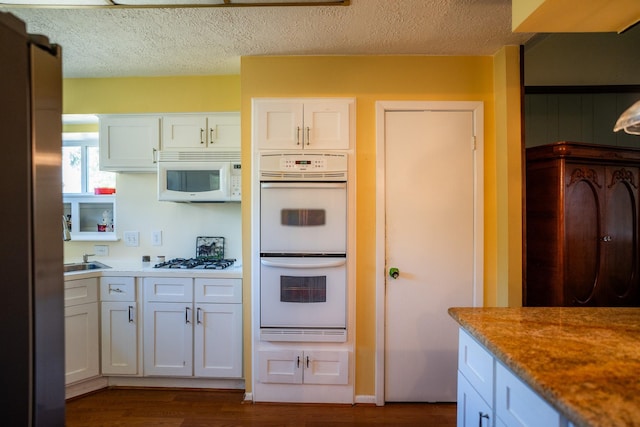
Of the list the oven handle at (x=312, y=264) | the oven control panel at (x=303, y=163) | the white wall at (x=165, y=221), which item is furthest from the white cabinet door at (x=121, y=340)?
the oven control panel at (x=303, y=163)

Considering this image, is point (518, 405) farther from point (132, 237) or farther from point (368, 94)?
point (132, 237)

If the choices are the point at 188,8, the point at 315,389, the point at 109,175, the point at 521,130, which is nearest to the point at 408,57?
the point at 521,130

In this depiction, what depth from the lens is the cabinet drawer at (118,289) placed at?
2.36 m

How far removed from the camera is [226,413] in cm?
211

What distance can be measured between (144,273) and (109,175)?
1.36 meters

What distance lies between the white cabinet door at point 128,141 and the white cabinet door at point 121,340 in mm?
1214

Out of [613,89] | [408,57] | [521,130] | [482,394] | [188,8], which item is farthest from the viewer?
[613,89]

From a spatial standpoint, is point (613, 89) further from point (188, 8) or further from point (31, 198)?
point (31, 198)

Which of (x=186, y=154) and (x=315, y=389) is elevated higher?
(x=186, y=154)

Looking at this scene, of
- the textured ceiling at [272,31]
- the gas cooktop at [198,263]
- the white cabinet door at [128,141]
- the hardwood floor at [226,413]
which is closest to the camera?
the textured ceiling at [272,31]

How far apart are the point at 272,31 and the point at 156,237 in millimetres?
2105

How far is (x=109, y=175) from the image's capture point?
3076 millimetres

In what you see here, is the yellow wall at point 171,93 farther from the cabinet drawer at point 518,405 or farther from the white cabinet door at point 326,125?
the cabinet drawer at point 518,405

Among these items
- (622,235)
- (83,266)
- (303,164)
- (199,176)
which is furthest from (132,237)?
(622,235)
